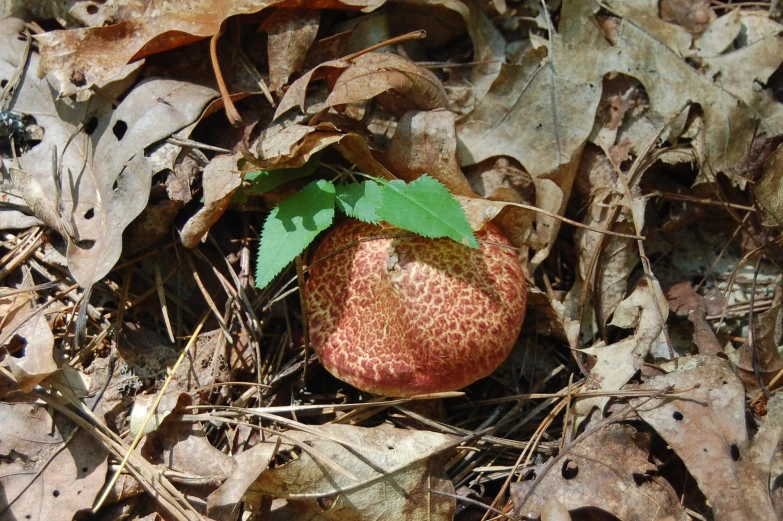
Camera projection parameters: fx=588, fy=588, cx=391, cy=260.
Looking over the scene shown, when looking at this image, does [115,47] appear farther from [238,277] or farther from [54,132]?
[238,277]

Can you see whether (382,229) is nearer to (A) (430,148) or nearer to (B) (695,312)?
(A) (430,148)

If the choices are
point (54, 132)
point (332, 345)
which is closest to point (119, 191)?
point (54, 132)

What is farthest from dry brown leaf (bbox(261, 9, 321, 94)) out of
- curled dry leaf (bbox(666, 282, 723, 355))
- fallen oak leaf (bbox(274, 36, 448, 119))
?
curled dry leaf (bbox(666, 282, 723, 355))

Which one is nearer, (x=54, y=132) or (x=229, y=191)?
(x=229, y=191)

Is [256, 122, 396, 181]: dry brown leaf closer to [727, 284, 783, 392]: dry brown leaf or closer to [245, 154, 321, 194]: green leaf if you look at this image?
[245, 154, 321, 194]: green leaf

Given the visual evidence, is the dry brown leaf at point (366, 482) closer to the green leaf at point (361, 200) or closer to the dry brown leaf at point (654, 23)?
the green leaf at point (361, 200)

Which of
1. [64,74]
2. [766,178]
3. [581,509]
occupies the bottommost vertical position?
[581,509]

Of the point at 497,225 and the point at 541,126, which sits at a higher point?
the point at 541,126
